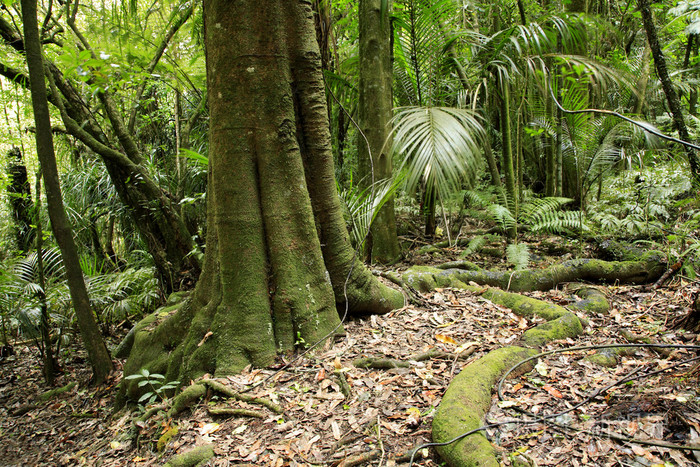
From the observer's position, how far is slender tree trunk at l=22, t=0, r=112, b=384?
2.92 metres

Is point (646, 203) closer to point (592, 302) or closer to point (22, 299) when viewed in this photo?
point (592, 302)

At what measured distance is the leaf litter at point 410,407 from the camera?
5.79 ft

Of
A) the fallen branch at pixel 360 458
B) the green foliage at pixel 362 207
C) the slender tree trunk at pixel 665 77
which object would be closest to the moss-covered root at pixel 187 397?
the fallen branch at pixel 360 458

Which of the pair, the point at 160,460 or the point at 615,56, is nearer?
the point at 160,460

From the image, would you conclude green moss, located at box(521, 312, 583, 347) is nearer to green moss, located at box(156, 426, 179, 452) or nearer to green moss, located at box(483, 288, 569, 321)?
green moss, located at box(483, 288, 569, 321)

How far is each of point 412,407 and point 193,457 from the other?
111 cm

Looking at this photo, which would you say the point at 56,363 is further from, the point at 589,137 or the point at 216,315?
the point at 589,137

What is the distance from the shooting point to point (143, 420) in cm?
247

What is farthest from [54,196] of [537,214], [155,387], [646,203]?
[646,203]

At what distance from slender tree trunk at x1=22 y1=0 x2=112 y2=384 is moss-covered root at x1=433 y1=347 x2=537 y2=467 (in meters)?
3.08

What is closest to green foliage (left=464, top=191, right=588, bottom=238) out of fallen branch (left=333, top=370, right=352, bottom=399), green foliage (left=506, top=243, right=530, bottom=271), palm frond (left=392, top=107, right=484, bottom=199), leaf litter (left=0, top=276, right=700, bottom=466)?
green foliage (left=506, top=243, right=530, bottom=271)

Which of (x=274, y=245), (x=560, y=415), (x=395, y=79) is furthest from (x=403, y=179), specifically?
(x=395, y=79)

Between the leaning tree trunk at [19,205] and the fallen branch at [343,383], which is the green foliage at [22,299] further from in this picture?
the fallen branch at [343,383]

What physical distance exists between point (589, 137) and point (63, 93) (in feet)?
20.4
